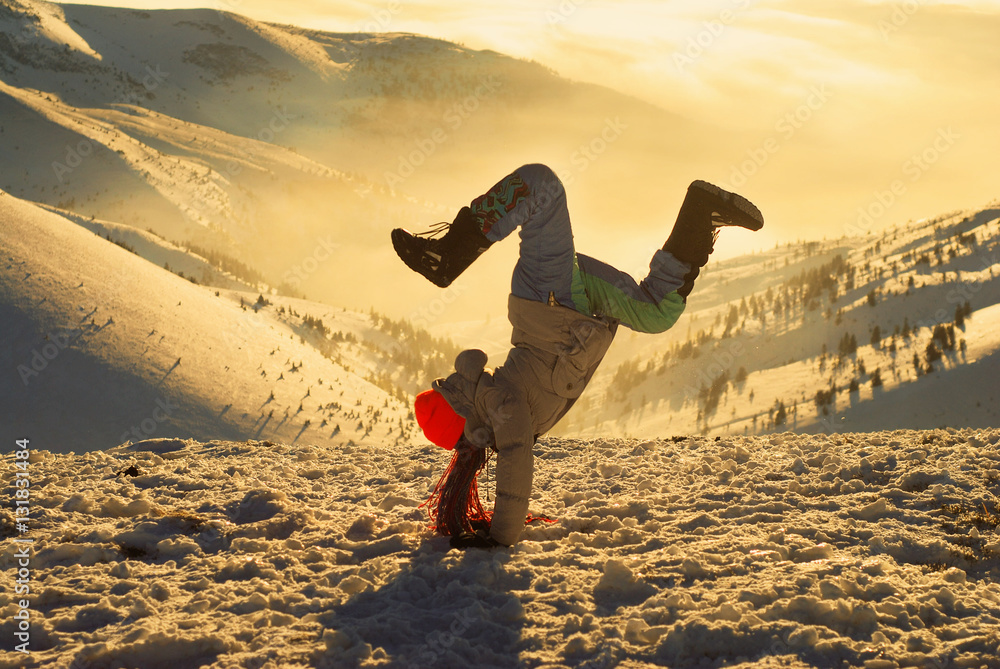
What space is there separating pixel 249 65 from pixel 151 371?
203 ft

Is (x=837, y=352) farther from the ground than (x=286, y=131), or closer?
closer

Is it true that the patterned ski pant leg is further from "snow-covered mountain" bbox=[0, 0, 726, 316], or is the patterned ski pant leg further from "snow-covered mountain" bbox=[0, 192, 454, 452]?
"snow-covered mountain" bbox=[0, 0, 726, 316]

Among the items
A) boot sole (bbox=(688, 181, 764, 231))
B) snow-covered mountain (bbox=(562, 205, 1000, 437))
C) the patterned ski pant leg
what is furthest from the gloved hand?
snow-covered mountain (bbox=(562, 205, 1000, 437))

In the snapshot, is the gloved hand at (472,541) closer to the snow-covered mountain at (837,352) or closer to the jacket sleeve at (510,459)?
the jacket sleeve at (510,459)

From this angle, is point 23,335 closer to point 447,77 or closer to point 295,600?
point 295,600

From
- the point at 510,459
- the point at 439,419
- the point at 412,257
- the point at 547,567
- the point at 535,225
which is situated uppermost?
the point at 535,225

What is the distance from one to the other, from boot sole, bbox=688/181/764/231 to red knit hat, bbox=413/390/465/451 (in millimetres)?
1675

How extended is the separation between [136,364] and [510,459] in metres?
5.68

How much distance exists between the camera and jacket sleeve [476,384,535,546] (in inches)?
147

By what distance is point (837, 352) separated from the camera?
12.3 meters

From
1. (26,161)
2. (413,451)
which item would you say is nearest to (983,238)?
(413,451)

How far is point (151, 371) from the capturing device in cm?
797

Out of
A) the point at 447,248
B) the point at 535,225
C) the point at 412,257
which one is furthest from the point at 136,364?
the point at 535,225

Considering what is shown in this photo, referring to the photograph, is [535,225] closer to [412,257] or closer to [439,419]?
[412,257]
